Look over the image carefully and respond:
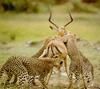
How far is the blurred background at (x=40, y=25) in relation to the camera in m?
13.2

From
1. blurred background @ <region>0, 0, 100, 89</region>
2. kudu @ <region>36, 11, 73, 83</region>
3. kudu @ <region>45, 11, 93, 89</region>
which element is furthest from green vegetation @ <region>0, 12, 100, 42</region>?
kudu @ <region>45, 11, 93, 89</region>

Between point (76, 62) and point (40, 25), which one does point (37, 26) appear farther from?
point (76, 62)

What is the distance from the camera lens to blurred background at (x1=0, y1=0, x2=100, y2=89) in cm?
1323

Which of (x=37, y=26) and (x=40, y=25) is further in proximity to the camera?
(x=40, y=25)

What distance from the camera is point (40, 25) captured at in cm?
1838

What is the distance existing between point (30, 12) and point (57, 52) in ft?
46.2

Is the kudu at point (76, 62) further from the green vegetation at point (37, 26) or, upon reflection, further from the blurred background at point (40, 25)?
the green vegetation at point (37, 26)

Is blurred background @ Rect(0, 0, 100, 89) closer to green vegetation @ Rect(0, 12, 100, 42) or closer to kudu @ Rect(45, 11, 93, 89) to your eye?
green vegetation @ Rect(0, 12, 100, 42)

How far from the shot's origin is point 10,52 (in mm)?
12844

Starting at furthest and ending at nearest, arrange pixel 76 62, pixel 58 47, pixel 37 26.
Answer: pixel 37 26 → pixel 58 47 → pixel 76 62

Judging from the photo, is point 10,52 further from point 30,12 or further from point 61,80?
point 30,12

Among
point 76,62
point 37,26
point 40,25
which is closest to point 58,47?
point 76,62

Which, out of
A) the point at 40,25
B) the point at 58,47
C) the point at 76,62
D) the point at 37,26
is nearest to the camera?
the point at 76,62

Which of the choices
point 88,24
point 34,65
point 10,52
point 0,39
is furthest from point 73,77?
point 88,24
